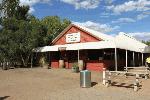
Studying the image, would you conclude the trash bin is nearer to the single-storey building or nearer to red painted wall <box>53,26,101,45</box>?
the single-storey building

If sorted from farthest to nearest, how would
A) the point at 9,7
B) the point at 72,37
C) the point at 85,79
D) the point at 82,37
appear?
1. the point at 9,7
2. the point at 72,37
3. the point at 82,37
4. the point at 85,79

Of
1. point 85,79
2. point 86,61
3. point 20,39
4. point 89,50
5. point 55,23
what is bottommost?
point 85,79

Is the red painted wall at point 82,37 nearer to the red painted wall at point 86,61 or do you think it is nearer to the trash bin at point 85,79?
the red painted wall at point 86,61

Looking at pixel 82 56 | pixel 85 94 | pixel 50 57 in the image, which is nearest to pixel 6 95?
pixel 85 94

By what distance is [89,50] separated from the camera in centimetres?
2772

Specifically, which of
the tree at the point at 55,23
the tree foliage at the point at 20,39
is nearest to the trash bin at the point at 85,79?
the tree foliage at the point at 20,39

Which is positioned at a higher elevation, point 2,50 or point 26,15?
point 26,15

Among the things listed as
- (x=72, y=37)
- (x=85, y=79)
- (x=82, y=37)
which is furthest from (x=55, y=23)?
(x=85, y=79)

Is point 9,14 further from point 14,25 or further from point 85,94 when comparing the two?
point 85,94

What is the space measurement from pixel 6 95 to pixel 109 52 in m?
16.3

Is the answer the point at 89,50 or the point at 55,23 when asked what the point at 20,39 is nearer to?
the point at 89,50

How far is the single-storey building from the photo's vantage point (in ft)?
83.6

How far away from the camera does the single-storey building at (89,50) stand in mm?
25475

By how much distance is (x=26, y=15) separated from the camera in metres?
39.0
